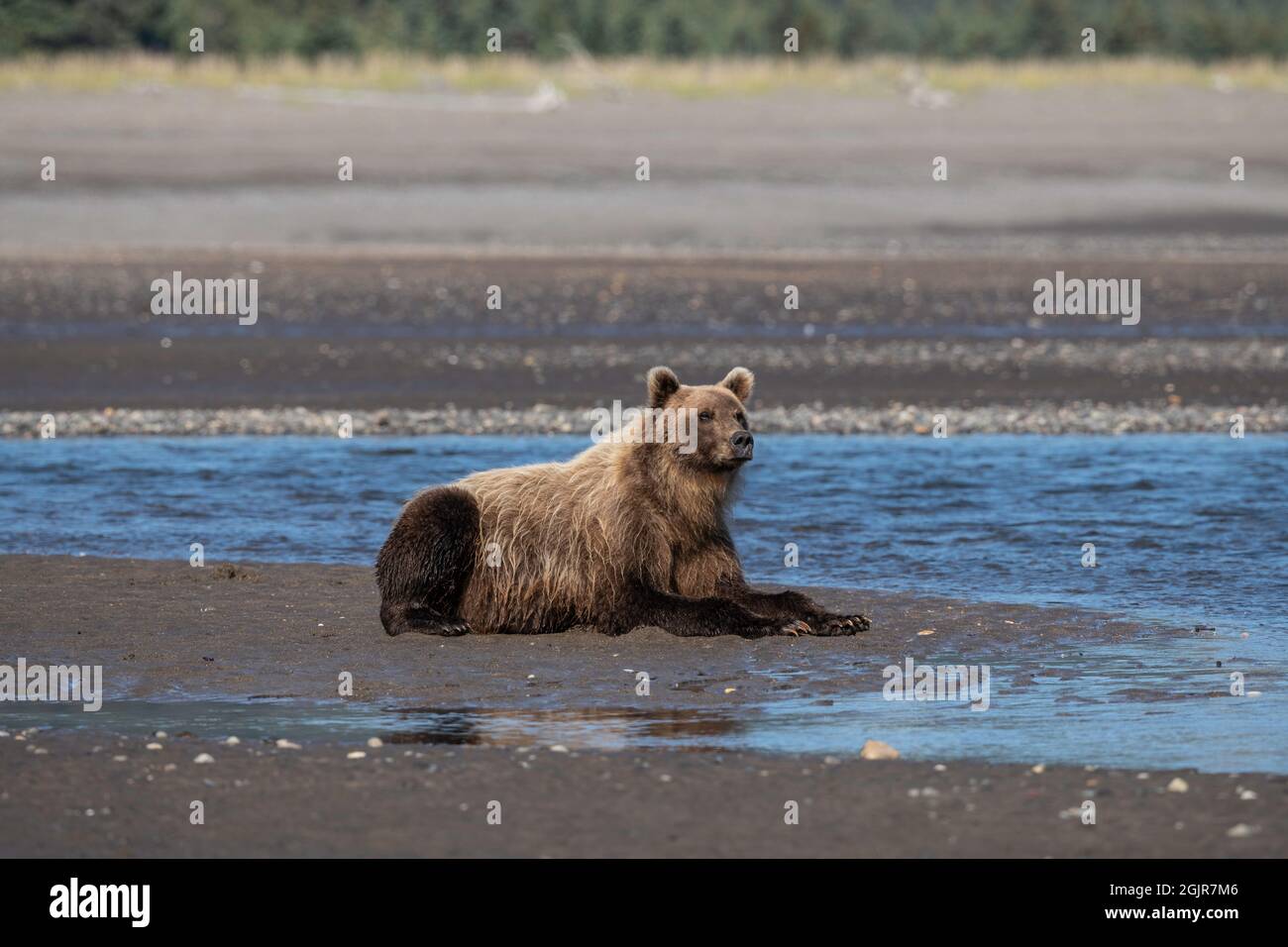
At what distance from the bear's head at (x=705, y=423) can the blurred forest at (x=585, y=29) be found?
2917 centimetres

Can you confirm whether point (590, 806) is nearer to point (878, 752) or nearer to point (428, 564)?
point (878, 752)

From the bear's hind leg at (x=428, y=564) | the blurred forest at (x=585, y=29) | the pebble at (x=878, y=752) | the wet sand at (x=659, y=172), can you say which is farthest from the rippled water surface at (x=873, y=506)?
the blurred forest at (x=585, y=29)

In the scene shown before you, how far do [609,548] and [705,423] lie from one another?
2.56ft

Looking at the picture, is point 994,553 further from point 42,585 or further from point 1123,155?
point 1123,155

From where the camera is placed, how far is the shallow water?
7.68 meters

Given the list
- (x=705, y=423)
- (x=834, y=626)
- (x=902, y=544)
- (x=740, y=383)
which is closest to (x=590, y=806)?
(x=834, y=626)

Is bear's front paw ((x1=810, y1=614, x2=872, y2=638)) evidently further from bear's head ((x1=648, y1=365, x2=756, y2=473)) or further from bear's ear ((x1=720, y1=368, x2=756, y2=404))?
bear's ear ((x1=720, y1=368, x2=756, y2=404))

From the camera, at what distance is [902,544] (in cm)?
1215

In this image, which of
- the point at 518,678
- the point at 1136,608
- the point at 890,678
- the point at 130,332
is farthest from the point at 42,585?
the point at 130,332

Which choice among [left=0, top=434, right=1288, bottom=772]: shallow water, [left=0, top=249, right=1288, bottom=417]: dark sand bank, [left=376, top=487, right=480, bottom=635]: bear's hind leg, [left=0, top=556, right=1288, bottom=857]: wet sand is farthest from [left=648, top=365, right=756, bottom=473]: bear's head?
[left=0, top=249, right=1288, bottom=417]: dark sand bank

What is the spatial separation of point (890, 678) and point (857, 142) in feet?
79.2

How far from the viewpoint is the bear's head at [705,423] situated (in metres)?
9.59

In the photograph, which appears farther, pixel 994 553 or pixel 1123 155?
pixel 1123 155

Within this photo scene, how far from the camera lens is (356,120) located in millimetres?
32406
